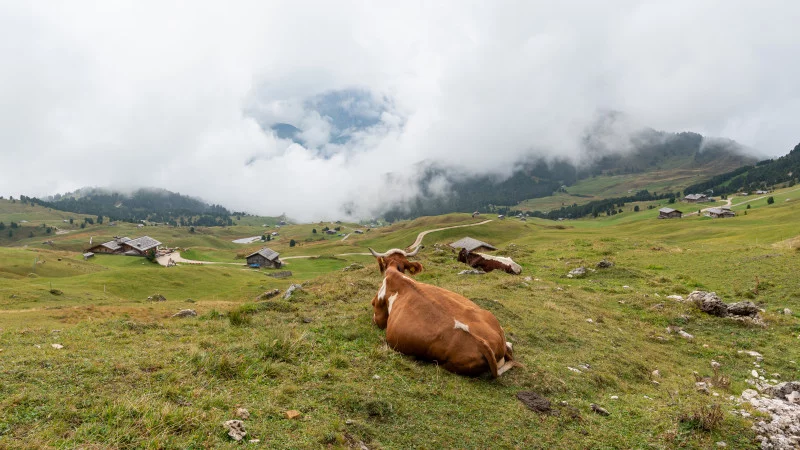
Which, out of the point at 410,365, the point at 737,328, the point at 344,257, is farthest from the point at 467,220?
the point at 410,365

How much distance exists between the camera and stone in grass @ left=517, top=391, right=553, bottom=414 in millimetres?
7801

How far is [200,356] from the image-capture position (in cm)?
742

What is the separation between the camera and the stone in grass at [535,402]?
780 centimetres

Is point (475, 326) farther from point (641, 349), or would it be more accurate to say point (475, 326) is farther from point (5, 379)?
point (5, 379)

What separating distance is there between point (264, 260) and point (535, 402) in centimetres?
9759

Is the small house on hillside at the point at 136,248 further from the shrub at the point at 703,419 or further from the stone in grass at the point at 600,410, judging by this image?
the shrub at the point at 703,419

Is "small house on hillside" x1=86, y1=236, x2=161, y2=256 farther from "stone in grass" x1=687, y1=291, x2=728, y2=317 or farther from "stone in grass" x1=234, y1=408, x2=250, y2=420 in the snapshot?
"stone in grass" x1=687, y1=291, x2=728, y2=317

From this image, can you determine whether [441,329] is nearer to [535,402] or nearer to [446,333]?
[446,333]

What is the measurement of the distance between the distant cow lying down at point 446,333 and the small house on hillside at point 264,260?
294 ft

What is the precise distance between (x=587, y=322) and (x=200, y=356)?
14.1 metres

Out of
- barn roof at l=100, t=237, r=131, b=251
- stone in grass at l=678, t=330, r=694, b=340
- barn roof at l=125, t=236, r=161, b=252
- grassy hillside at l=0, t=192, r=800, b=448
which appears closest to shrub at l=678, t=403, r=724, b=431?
grassy hillside at l=0, t=192, r=800, b=448

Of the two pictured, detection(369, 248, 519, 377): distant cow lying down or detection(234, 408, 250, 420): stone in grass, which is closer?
detection(234, 408, 250, 420): stone in grass

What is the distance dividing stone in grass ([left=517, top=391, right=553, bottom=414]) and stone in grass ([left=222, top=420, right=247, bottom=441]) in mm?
5588

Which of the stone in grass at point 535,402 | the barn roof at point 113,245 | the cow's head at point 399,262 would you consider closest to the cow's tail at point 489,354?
the stone in grass at point 535,402
